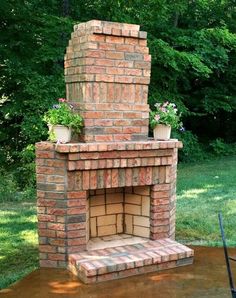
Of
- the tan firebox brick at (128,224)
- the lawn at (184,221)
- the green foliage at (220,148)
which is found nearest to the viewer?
the lawn at (184,221)

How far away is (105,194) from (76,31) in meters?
1.81

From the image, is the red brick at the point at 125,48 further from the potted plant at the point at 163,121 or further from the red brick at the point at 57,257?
the red brick at the point at 57,257

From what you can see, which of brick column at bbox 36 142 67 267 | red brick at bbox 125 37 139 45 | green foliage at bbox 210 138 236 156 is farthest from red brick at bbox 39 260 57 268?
green foliage at bbox 210 138 236 156

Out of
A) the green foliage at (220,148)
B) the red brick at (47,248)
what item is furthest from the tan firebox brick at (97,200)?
the green foliage at (220,148)

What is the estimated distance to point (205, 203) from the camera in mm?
6863

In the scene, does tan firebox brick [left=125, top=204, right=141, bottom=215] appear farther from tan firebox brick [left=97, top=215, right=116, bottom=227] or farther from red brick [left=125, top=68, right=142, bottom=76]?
red brick [left=125, top=68, right=142, bottom=76]

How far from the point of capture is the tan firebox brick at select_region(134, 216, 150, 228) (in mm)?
4703

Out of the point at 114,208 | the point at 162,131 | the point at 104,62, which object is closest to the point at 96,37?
the point at 104,62

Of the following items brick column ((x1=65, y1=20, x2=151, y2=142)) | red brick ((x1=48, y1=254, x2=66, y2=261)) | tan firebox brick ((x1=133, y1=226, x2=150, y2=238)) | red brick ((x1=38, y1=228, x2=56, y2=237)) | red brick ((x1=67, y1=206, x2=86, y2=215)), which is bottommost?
red brick ((x1=48, y1=254, x2=66, y2=261))

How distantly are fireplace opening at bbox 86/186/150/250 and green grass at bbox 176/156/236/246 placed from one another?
710mm

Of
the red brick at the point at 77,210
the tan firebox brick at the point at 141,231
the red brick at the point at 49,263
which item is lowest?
the red brick at the point at 49,263

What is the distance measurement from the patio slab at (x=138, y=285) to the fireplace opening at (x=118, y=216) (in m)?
0.63

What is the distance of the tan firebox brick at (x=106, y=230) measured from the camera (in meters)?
4.86

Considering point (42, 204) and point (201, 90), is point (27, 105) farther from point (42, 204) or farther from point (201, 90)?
point (201, 90)
